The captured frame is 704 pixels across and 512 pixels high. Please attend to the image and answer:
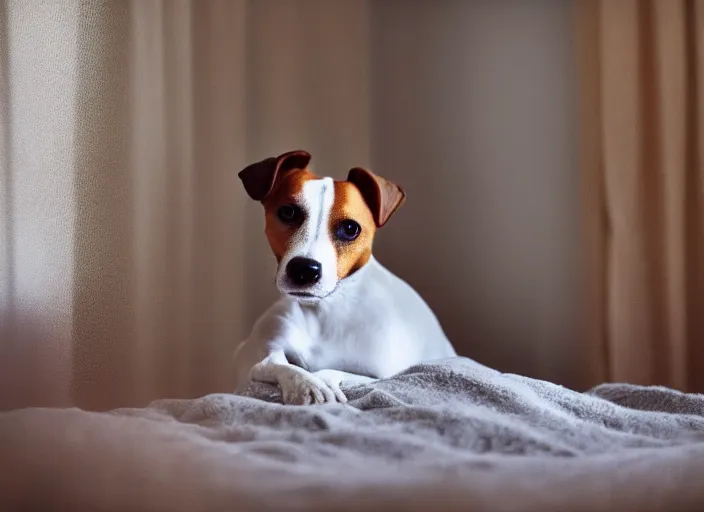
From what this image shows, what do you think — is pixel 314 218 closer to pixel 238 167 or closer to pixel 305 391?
pixel 238 167

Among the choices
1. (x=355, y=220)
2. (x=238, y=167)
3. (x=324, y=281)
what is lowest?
(x=324, y=281)

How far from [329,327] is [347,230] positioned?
181mm

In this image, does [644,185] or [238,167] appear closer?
[238,167]

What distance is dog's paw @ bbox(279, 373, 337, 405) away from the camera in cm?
98

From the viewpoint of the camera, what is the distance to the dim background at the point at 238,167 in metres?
0.76

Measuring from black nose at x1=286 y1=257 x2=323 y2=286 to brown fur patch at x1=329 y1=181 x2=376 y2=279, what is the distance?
78 mm

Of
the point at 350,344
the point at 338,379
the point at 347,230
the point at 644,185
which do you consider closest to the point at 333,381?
the point at 338,379

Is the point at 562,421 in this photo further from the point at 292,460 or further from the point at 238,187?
the point at 238,187

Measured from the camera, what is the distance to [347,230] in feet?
4.09

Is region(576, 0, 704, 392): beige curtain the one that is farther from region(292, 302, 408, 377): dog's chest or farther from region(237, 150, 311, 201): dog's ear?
region(237, 150, 311, 201): dog's ear

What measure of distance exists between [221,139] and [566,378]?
1.10 meters

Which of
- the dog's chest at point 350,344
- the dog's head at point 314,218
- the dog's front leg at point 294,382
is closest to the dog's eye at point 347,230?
the dog's head at point 314,218

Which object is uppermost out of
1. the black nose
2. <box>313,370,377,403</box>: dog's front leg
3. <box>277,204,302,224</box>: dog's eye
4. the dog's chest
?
<box>277,204,302,224</box>: dog's eye

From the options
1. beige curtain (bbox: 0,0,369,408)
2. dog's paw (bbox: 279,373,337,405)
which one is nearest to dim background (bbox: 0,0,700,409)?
beige curtain (bbox: 0,0,369,408)
